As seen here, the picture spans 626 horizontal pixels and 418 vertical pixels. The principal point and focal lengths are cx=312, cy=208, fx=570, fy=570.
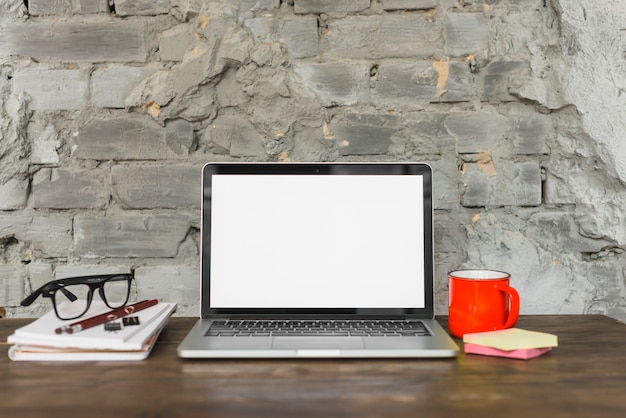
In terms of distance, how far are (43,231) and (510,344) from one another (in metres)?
1.01

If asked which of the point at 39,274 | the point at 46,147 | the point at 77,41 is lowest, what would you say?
the point at 39,274

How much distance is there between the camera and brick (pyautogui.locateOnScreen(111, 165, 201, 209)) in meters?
1.27

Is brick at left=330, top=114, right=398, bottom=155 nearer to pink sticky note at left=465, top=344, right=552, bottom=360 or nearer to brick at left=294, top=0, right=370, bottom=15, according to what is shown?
brick at left=294, top=0, right=370, bottom=15

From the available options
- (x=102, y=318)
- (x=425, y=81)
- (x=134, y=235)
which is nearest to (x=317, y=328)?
(x=102, y=318)

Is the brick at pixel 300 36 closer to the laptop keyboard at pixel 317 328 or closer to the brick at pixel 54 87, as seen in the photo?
the brick at pixel 54 87

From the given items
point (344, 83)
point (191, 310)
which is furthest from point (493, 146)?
point (191, 310)

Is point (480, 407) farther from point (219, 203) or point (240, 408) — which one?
point (219, 203)

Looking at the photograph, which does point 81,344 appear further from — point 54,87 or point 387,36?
point 387,36

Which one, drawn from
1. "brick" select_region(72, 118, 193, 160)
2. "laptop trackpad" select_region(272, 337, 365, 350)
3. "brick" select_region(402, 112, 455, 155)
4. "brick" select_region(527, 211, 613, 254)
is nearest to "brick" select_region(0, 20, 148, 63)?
"brick" select_region(72, 118, 193, 160)

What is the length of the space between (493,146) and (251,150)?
540mm

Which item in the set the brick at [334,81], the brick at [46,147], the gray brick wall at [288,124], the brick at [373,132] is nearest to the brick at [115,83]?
the gray brick wall at [288,124]

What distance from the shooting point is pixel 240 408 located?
28.5 inches

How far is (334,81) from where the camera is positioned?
4.17ft

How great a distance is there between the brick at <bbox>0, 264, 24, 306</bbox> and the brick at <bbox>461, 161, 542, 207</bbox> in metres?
1.01
